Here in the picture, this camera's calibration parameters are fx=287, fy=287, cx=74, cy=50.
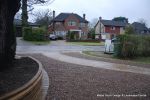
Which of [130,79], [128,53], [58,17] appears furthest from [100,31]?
[130,79]

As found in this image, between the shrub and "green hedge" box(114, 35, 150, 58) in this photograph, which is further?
the shrub

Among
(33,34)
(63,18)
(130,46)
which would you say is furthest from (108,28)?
(130,46)

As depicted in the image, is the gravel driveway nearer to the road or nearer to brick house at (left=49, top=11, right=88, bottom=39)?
the road

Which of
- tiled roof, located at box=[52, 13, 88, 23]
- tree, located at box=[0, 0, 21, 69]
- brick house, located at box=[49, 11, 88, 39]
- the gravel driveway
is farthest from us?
tiled roof, located at box=[52, 13, 88, 23]

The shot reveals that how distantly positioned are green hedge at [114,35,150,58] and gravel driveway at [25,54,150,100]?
786 cm

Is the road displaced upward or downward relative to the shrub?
downward

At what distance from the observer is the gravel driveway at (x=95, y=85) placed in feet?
27.7

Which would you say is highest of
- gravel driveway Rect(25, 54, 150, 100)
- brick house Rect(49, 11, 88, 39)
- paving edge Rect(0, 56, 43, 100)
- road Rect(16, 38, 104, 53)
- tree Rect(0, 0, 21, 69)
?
brick house Rect(49, 11, 88, 39)

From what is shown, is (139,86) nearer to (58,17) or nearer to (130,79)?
(130,79)

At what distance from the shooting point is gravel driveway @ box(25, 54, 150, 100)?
8.43 m

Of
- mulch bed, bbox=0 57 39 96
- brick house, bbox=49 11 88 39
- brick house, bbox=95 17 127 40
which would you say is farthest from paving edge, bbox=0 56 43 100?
brick house, bbox=95 17 127 40

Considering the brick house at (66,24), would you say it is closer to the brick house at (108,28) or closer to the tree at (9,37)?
the brick house at (108,28)

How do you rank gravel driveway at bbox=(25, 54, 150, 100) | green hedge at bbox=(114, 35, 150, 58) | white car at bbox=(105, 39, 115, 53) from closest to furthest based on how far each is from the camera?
1. gravel driveway at bbox=(25, 54, 150, 100)
2. green hedge at bbox=(114, 35, 150, 58)
3. white car at bbox=(105, 39, 115, 53)

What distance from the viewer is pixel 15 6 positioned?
28.5ft
